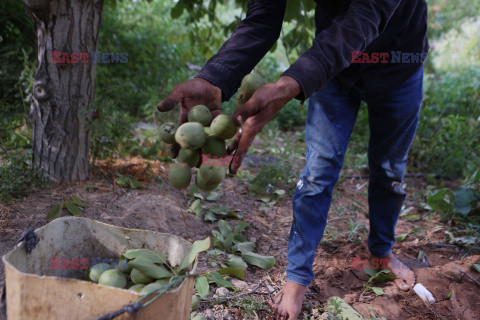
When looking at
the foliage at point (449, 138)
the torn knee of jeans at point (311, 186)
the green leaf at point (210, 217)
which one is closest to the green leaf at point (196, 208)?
the green leaf at point (210, 217)

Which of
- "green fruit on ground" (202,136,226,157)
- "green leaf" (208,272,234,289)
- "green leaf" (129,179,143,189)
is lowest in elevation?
"green leaf" (208,272,234,289)

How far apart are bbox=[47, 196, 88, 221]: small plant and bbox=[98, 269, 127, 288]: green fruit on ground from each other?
0.99 metres

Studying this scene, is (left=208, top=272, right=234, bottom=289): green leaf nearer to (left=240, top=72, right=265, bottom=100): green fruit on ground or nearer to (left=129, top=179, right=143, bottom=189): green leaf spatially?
(left=240, top=72, right=265, bottom=100): green fruit on ground

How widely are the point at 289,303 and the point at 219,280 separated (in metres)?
0.39

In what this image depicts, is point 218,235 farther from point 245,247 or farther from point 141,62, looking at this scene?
point 141,62

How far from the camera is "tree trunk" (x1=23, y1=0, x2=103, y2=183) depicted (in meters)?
2.50

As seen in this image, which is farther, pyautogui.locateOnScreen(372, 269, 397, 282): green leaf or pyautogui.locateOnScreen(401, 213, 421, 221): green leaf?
pyautogui.locateOnScreen(401, 213, 421, 221): green leaf

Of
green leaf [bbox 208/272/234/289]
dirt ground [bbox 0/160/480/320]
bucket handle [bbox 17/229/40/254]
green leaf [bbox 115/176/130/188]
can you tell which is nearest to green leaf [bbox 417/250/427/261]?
dirt ground [bbox 0/160/480/320]

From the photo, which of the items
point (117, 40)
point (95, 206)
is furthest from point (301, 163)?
point (117, 40)

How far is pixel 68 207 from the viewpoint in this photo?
2.30 m

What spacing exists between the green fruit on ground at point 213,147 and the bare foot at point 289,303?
0.91 metres

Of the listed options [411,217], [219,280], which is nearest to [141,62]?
[411,217]

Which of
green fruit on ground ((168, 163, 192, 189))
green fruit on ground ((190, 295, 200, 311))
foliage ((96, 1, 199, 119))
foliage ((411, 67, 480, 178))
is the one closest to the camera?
green fruit on ground ((168, 163, 192, 189))

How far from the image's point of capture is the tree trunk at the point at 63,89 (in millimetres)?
2504
